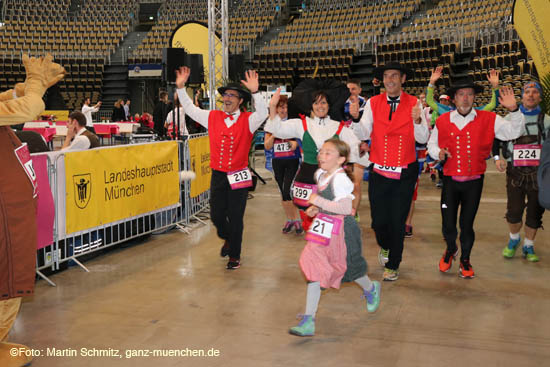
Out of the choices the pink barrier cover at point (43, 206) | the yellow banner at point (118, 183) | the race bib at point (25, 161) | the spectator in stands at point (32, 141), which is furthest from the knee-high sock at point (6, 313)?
the spectator in stands at point (32, 141)

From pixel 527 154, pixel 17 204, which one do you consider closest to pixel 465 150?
pixel 527 154

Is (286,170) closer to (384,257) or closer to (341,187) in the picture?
(384,257)

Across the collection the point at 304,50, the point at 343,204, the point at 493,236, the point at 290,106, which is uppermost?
the point at 304,50

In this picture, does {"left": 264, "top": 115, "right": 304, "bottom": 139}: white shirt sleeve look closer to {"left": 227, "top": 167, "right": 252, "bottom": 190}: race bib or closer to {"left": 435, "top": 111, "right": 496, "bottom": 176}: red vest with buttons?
{"left": 227, "top": 167, "right": 252, "bottom": 190}: race bib

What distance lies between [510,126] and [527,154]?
0.89m

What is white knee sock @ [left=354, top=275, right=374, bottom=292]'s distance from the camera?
401 centimetres

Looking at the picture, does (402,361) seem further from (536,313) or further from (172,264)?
(172,264)

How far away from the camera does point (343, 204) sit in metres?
3.61

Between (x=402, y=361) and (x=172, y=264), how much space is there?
9.28ft

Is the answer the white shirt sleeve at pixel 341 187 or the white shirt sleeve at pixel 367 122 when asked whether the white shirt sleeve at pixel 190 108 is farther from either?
the white shirt sleeve at pixel 341 187

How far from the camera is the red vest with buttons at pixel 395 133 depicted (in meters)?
4.75

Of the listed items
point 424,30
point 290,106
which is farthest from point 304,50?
point 290,106

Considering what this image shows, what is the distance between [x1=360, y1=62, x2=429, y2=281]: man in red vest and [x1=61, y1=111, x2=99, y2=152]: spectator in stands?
9.23 ft

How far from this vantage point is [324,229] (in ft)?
11.9
